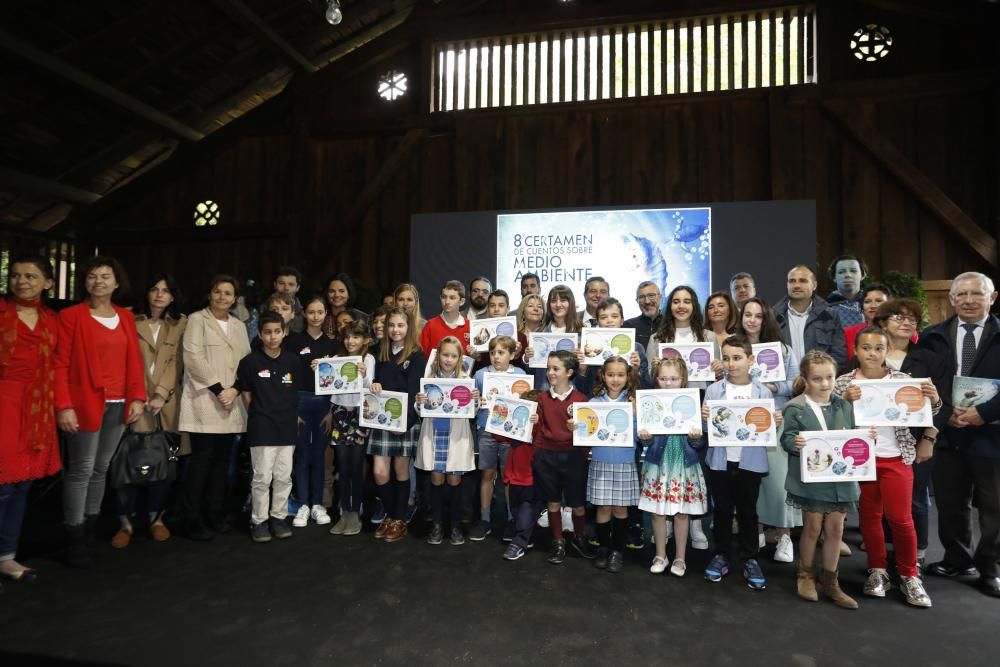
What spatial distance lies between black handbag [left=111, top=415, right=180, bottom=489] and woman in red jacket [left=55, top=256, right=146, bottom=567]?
0.07 metres

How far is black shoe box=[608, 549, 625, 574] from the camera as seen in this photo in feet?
10.9

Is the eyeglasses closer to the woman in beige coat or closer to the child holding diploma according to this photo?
the child holding diploma

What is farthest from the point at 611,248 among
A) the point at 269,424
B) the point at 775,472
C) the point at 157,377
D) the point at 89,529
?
the point at 89,529

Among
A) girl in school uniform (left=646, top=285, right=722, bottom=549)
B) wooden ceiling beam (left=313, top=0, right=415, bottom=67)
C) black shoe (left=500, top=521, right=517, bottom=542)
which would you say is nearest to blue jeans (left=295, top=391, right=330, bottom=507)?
black shoe (left=500, top=521, right=517, bottom=542)

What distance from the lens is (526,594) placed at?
9.86 ft

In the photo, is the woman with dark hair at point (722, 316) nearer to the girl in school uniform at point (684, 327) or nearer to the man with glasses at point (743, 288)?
the girl in school uniform at point (684, 327)

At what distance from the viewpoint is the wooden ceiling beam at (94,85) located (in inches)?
283

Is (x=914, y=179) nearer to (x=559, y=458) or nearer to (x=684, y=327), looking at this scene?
(x=684, y=327)

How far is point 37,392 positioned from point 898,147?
978cm

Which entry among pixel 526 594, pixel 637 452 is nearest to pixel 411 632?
pixel 526 594

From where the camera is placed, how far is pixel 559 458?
11.6 feet

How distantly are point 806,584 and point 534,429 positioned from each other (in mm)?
1653

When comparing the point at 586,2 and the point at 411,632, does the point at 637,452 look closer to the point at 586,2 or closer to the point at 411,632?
the point at 411,632

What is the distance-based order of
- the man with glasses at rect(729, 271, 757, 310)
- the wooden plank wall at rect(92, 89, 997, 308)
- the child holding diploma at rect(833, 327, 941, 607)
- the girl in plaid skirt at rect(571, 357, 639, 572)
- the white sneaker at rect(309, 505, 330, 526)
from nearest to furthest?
the child holding diploma at rect(833, 327, 941, 607)
the girl in plaid skirt at rect(571, 357, 639, 572)
the white sneaker at rect(309, 505, 330, 526)
the man with glasses at rect(729, 271, 757, 310)
the wooden plank wall at rect(92, 89, 997, 308)
